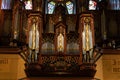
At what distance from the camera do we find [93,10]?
1959 centimetres

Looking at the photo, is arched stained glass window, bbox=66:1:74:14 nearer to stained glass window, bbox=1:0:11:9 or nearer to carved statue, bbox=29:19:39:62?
carved statue, bbox=29:19:39:62

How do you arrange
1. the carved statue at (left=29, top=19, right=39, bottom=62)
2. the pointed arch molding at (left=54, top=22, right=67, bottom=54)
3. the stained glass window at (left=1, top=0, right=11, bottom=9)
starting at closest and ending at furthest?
the carved statue at (left=29, top=19, right=39, bottom=62)
the pointed arch molding at (left=54, top=22, right=67, bottom=54)
the stained glass window at (left=1, top=0, right=11, bottom=9)

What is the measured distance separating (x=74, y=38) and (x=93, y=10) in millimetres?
2737

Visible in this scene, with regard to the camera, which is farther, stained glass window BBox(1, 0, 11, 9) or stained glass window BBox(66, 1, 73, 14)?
stained glass window BBox(66, 1, 73, 14)

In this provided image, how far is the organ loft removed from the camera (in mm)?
15945

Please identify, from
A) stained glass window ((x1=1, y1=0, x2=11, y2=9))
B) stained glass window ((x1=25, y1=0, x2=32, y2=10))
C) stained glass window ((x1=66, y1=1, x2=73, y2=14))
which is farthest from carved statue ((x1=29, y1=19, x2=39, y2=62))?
stained glass window ((x1=66, y1=1, x2=73, y2=14))

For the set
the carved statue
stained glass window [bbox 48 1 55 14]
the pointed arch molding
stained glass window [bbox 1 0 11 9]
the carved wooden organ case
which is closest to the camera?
the carved wooden organ case

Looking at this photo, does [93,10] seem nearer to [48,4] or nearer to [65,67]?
[48,4]

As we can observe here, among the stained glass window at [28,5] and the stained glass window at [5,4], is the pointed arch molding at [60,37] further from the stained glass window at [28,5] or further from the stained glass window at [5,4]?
the stained glass window at [5,4]

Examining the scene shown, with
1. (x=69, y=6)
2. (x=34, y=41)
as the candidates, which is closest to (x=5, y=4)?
(x=69, y=6)

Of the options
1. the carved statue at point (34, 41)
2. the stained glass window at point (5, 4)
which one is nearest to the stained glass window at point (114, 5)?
the carved statue at point (34, 41)

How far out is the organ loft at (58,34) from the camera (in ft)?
52.3

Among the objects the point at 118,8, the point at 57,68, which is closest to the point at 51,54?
the point at 57,68

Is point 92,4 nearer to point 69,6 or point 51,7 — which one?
point 69,6
